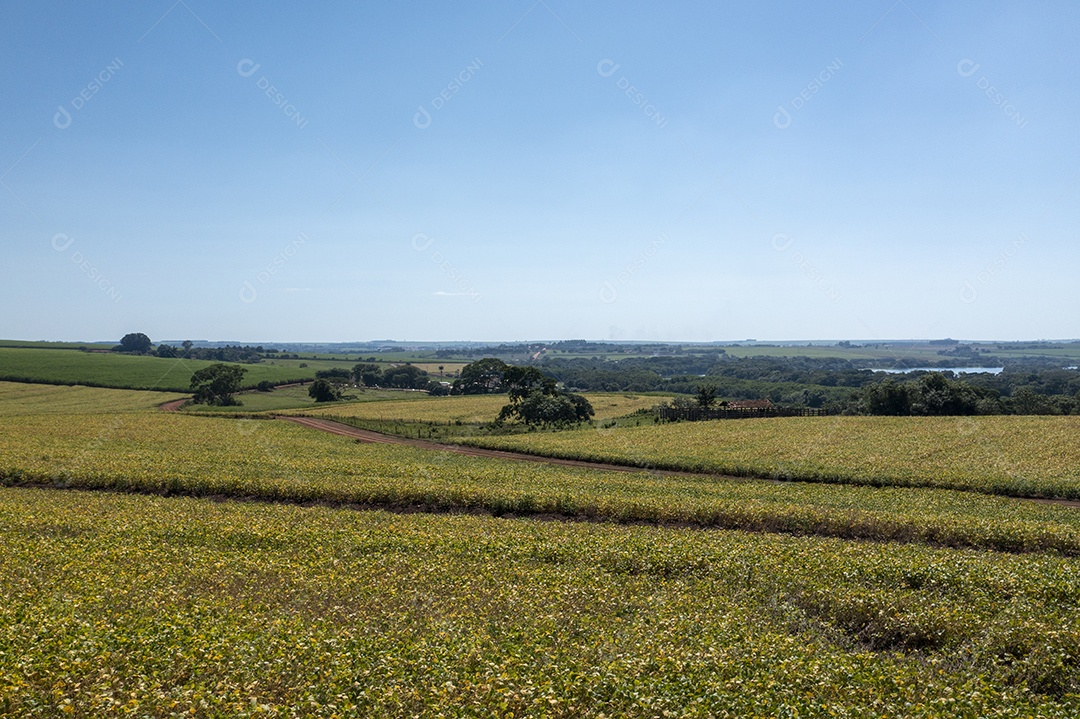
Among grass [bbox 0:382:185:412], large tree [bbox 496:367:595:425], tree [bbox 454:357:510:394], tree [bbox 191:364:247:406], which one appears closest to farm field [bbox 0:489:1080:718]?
large tree [bbox 496:367:595:425]

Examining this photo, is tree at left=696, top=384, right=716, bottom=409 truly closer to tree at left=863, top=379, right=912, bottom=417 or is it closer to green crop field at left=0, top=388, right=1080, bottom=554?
tree at left=863, top=379, right=912, bottom=417

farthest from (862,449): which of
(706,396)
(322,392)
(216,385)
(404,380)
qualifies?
(404,380)

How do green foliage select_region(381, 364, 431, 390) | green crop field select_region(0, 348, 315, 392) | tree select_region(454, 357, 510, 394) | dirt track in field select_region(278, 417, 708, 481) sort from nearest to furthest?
dirt track in field select_region(278, 417, 708, 481) → green crop field select_region(0, 348, 315, 392) → tree select_region(454, 357, 510, 394) → green foliage select_region(381, 364, 431, 390)

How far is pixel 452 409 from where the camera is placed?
94500mm

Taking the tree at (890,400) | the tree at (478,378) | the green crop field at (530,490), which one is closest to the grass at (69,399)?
the green crop field at (530,490)

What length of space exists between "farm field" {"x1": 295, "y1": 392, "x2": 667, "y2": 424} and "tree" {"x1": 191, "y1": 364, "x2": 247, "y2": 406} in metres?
22.0

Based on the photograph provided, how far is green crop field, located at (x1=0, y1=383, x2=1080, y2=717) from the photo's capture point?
9.33 meters

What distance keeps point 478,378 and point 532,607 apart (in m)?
117

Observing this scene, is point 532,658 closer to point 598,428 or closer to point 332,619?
point 332,619

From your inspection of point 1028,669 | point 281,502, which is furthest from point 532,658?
point 281,502

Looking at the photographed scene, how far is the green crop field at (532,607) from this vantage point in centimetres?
933

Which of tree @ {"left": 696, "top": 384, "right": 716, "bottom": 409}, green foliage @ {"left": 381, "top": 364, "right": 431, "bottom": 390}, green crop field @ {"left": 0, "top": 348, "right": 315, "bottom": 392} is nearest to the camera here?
tree @ {"left": 696, "top": 384, "right": 716, "bottom": 409}

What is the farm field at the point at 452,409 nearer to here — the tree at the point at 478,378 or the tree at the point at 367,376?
the tree at the point at 478,378

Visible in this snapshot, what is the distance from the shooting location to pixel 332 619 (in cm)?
1281
